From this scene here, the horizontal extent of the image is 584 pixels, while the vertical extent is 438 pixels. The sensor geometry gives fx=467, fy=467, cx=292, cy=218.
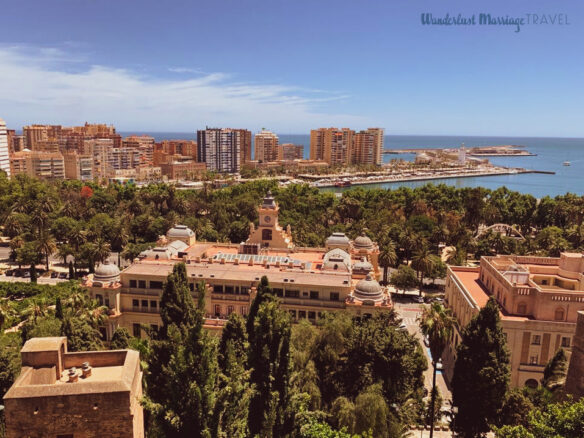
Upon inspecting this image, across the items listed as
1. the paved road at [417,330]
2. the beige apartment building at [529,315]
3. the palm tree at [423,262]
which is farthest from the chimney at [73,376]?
the palm tree at [423,262]

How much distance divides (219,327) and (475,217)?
74.1 m

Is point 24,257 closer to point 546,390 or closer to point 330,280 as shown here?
point 330,280

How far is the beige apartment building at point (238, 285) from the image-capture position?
142ft

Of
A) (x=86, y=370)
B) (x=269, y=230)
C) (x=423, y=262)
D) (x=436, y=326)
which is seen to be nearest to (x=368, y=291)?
(x=436, y=326)

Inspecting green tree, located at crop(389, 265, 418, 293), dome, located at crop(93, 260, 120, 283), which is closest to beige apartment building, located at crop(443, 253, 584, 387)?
green tree, located at crop(389, 265, 418, 293)

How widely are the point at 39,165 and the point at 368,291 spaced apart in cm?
15717

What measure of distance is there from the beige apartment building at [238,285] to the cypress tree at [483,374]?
491 inches

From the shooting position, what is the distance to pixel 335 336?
34.2m

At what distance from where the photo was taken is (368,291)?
42.9 metres

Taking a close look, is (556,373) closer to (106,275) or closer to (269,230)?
(269,230)

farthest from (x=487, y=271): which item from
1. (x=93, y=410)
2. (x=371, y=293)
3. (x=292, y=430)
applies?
(x=93, y=410)

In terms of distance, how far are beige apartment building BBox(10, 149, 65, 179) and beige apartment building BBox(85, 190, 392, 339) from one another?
136406 mm

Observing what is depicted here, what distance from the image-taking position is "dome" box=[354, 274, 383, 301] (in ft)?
141

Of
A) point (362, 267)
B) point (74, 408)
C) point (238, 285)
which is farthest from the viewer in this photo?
point (362, 267)
